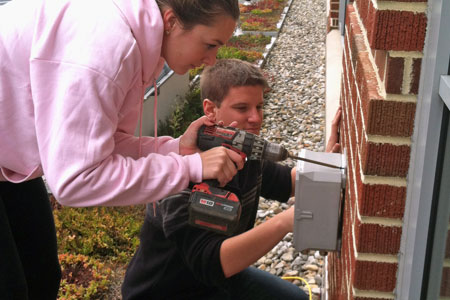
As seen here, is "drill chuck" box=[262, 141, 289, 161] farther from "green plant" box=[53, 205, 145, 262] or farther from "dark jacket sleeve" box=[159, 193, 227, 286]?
"green plant" box=[53, 205, 145, 262]

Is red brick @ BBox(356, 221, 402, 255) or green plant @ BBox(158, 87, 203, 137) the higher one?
red brick @ BBox(356, 221, 402, 255)

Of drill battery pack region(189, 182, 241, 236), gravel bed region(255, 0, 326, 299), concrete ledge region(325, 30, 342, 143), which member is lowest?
gravel bed region(255, 0, 326, 299)

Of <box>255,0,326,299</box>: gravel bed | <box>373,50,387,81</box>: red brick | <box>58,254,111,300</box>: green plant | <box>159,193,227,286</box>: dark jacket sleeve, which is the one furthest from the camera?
<box>255,0,326,299</box>: gravel bed

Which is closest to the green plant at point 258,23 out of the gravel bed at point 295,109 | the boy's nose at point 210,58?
the gravel bed at point 295,109

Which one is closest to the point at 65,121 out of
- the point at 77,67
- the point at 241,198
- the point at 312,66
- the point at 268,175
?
the point at 77,67

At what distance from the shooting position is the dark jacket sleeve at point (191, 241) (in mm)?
2213

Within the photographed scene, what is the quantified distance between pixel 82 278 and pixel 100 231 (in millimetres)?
574

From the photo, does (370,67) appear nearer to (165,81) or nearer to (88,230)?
(88,230)

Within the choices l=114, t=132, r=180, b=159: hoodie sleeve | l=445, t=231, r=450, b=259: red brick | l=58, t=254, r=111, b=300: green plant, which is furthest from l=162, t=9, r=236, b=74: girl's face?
l=58, t=254, r=111, b=300: green plant

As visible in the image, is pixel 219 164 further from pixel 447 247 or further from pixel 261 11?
pixel 261 11

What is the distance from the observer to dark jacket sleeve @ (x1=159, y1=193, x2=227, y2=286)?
7.26 ft

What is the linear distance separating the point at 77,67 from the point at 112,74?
0.10 metres

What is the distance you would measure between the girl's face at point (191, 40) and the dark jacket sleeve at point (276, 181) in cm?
103

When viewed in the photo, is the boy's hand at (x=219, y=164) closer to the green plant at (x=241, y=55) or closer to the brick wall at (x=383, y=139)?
the brick wall at (x=383, y=139)
